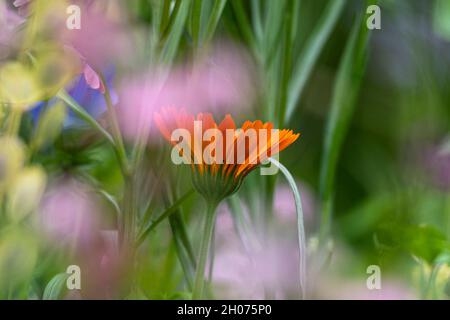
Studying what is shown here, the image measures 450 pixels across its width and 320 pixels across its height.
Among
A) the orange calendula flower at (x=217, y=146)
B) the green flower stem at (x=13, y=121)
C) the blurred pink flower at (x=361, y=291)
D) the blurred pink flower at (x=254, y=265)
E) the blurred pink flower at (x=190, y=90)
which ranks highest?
the blurred pink flower at (x=190, y=90)

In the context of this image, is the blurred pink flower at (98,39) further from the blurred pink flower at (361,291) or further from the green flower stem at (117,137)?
the blurred pink flower at (361,291)

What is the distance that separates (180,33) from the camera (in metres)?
0.45

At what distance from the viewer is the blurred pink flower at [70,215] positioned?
464 millimetres

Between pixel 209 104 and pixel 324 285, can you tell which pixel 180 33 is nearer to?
pixel 209 104

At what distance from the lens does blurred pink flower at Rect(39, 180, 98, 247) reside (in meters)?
0.46

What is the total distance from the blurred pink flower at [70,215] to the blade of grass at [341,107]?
12 cm

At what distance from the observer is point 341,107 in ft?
1.61

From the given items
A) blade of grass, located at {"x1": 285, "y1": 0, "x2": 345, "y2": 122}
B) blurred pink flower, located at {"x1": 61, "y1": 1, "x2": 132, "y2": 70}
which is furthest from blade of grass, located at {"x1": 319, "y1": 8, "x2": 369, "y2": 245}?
blurred pink flower, located at {"x1": 61, "y1": 1, "x2": 132, "y2": 70}

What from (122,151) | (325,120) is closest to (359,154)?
(325,120)

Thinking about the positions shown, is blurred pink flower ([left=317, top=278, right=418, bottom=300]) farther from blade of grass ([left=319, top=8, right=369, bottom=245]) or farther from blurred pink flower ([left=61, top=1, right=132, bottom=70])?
blurred pink flower ([left=61, top=1, right=132, bottom=70])

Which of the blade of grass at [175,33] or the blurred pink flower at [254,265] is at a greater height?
the blade of grass at [175,33]

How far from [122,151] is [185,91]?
0.05 meters

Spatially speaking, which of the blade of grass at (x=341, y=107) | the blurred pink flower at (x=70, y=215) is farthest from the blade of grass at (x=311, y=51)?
the blurred pink flower at (x=70, y=215)

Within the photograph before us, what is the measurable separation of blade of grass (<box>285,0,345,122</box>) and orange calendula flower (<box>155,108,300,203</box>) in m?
0.03
